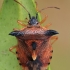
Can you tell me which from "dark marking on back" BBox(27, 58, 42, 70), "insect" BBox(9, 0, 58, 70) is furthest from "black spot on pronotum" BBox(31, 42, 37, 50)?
"dark marking on back" BBox(27, 58, 42, 70)

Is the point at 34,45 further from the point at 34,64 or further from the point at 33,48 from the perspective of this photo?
the point at 34,64

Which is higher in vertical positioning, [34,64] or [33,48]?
[33,48]

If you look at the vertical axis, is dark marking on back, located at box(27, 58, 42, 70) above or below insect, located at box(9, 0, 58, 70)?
below

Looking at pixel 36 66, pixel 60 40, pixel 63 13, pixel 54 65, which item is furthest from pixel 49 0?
pixel 36 66

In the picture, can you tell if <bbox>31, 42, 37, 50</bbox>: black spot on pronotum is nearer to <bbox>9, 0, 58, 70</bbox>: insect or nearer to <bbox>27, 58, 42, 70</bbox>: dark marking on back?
<bbox>9, 0, 58, 70</bbox>: insect

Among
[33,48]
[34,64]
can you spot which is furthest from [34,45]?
[34,64]

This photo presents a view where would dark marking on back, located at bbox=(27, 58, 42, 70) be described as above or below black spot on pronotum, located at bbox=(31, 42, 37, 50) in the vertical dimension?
below

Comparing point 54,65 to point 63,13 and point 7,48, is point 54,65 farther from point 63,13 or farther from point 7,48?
point 7,48

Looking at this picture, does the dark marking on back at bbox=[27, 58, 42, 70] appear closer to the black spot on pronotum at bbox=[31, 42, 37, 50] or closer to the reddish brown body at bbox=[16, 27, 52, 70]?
the reddish brown body at bbox=[16, 27, 52, 70]

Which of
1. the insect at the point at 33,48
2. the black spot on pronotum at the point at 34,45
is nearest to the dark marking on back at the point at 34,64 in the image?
the insect at the point at 33,48
